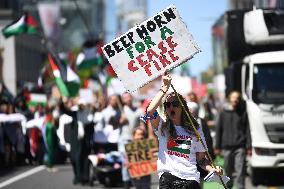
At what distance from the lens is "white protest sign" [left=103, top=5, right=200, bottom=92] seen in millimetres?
7711

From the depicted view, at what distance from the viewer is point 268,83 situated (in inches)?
612

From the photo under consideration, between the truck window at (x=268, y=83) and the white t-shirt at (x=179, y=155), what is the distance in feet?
25.6

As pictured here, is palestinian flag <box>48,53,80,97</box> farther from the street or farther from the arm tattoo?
the arm tattoo

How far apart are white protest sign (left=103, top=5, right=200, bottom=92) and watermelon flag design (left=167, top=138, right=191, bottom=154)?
587mm

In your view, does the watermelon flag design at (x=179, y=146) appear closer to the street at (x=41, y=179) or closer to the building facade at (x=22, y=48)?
the street at (x=41, y=179)

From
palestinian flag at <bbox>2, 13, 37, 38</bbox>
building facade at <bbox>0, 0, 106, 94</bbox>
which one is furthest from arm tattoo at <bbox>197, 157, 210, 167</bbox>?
building facade at <bbox>0, 0, 106, 94</bbox>

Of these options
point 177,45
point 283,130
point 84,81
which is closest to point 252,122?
point 283,130

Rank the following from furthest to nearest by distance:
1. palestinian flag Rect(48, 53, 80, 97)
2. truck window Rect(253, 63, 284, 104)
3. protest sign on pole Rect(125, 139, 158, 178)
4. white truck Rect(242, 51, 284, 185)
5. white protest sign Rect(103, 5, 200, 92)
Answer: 1. palestinian flag Rect(48, 53, 80, 97)
2. truck window Rect(253, 63, 284, 104)
3. white truck Rect(242, 51, 284, 185)
4. protest sign on pole Rect(125, 139, 158, 178)
5. white protest sign Rect(103, 5, 200, 92)

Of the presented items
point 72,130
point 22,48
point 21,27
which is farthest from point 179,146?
point 22,48

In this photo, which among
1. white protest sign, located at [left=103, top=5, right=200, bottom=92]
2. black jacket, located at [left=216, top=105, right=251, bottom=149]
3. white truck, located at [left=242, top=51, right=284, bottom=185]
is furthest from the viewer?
white truck, located at [left=242, top=51, right=284, bottom=185]

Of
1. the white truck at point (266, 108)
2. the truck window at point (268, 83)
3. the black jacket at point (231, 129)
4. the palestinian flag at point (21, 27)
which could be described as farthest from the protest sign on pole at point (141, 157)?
the palestinian flag at point (21, 27)

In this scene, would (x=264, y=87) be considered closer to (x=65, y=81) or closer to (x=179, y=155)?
(x=65, y=81)

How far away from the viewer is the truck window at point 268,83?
15.3 m

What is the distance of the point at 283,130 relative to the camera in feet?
49.9
